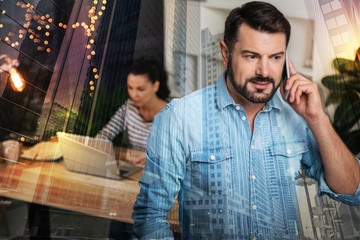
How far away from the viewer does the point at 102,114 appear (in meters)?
1.41

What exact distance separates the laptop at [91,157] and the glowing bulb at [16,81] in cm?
33

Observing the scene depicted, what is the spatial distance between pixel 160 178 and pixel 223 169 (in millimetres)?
333

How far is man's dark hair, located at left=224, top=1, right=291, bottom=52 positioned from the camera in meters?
1.33

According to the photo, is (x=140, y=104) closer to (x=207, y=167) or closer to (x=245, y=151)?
(x=207, y=167)

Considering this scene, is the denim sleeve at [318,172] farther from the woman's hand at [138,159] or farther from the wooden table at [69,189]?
the woman's hand at [138,159]

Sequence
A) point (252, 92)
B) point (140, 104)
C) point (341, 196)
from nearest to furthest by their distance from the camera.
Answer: point (341, 196), point (252, 92), point (140, 104)

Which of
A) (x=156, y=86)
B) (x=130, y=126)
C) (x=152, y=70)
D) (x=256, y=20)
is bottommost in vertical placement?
(x=130, y=126)

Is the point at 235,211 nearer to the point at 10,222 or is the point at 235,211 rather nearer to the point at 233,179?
the point at 233,179

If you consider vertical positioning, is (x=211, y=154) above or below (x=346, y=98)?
below

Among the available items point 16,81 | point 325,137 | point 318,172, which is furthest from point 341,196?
point 16,81

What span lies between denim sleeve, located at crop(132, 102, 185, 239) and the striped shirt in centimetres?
5

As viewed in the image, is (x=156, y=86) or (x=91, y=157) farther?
(x=156, y=86)

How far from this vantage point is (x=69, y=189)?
50.0 inches

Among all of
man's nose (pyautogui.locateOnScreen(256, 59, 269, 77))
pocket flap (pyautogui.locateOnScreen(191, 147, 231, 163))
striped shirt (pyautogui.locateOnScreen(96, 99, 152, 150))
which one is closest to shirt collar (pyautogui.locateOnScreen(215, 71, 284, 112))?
man's nose (pyautogui.locateOnScreen(256, 59, 269, 77))
